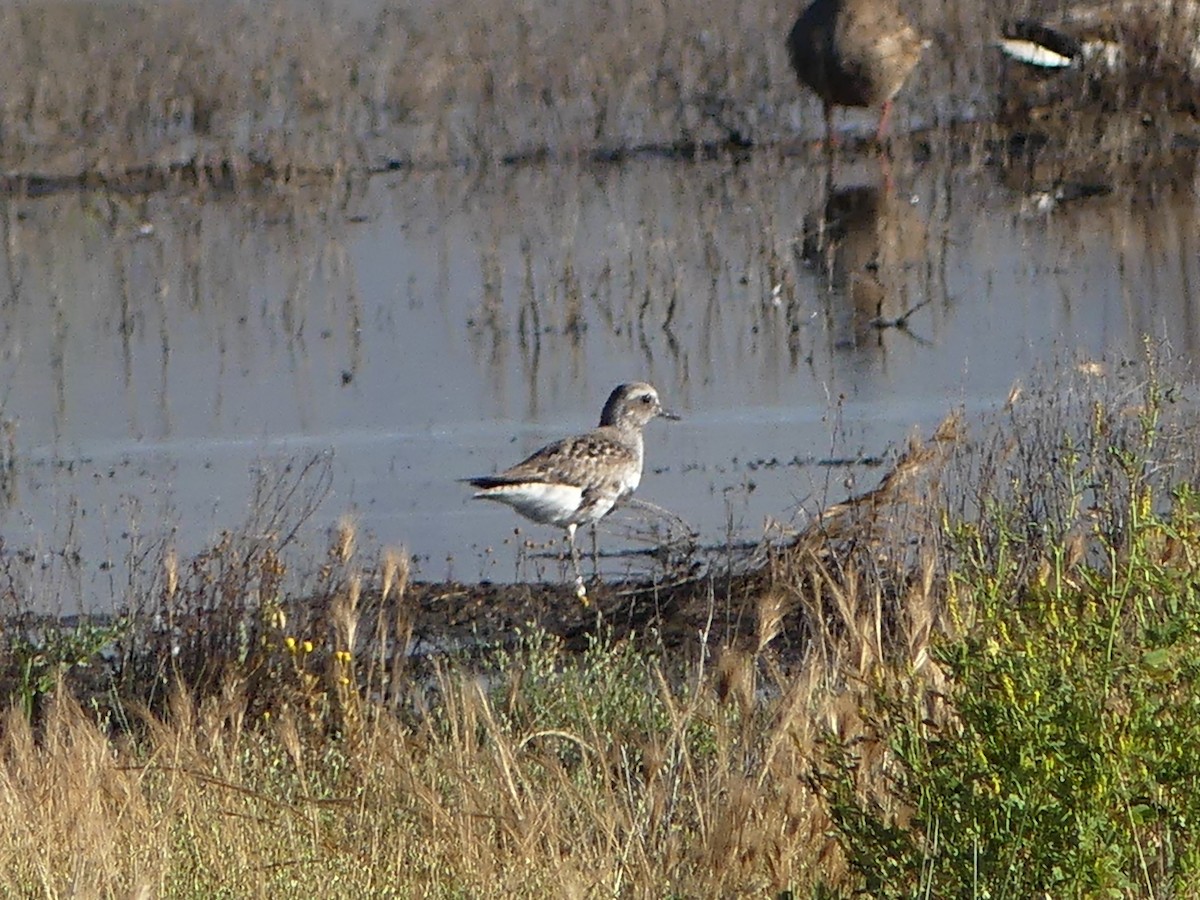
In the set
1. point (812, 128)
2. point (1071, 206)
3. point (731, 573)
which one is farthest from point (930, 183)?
point (731, 573)

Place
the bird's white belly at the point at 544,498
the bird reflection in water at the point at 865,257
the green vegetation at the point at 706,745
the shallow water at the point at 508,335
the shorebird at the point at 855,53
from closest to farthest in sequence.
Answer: the green vegetation at the point at 706,745
the bird's white belly at the point at 544,498
the shallow water at the point at 508,335
the bird reflection in water at the point at 865,257
the shorebird at the point at 855,53

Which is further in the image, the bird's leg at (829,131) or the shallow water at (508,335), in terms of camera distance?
the bird's leg at (829,131)

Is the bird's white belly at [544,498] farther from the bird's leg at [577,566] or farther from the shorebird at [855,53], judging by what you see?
the shorebird at [855,53]

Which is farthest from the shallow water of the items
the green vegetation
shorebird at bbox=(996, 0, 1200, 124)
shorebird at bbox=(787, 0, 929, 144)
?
shorebird at bbox=(996, 0, 1200, 124)

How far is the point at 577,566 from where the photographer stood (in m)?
9.35

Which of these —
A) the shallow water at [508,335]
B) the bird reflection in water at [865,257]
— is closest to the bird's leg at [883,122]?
the shallow water at [508,335]

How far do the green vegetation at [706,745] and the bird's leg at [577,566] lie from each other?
75cm

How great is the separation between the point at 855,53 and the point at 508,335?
25.2 feet

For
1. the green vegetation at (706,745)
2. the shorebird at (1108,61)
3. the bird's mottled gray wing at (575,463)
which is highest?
the shorebird at (1108,61)

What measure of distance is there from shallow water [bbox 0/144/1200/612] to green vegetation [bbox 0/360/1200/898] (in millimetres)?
957

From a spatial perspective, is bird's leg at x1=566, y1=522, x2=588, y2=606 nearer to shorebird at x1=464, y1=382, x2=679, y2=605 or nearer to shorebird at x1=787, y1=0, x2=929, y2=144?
shorebird at x1=464, y1=382, x2=679, y2=605

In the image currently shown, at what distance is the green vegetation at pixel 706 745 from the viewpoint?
4578mm

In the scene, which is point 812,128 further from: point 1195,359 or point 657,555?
point 657,555

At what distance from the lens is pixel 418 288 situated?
16.5 m
